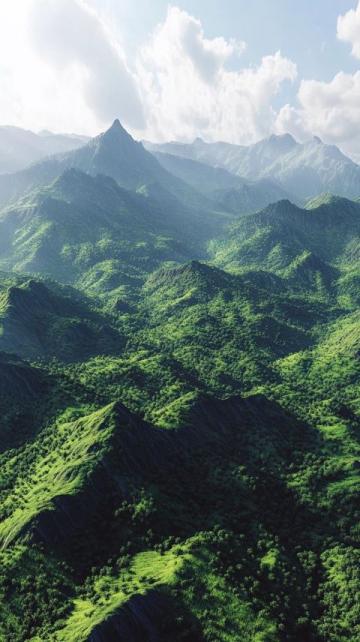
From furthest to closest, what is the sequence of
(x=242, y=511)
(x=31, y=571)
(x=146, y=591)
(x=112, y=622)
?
(x=242, y=511)
(x=31, y=571)
(x=146, y=591)
(x=112, y=622)

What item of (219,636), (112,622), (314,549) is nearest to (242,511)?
(314,549)

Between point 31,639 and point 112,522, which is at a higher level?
point 112,522

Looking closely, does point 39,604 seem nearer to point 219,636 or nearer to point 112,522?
point 112,522

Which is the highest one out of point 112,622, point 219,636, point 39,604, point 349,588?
point 39,604

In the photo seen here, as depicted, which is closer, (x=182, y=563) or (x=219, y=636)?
(x=219, y=636)

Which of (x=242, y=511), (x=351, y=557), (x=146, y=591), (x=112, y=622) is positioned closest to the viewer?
(x=112, y=622)

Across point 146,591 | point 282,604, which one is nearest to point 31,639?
point 146,591

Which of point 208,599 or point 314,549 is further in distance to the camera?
point 314,549

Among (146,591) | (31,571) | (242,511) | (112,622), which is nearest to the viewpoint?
(112,622)

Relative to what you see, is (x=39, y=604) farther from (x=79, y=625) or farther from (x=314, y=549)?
(x=314, y=549)
